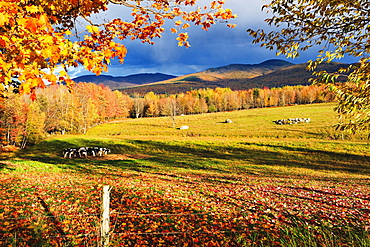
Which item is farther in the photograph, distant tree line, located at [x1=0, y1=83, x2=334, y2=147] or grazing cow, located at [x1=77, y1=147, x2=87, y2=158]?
distant tree line, located at [x1=0, y1=83, x2=334, y2=147]

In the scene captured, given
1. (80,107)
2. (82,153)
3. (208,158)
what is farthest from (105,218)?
(80,107)

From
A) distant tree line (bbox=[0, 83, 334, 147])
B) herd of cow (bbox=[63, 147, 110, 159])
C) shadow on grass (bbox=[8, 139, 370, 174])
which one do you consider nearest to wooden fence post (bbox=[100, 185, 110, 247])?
distant tree line (bbox=[0, 83, 334, 147])

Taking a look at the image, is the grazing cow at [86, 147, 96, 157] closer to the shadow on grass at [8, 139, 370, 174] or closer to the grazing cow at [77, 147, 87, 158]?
the grazing cow at [77, 147, 87, 158]

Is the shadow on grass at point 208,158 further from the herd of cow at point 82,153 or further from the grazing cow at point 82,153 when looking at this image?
the grazing cow at point 82,153

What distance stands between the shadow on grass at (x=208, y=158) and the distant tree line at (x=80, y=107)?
306 inches

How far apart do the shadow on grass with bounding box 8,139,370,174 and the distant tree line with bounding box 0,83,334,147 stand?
7778 millimetres

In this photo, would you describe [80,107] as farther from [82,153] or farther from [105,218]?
[105,218]

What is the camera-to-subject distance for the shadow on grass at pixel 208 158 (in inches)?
728

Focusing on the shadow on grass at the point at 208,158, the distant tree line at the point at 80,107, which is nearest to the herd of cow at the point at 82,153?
the shadow on grass at the point at 208,158

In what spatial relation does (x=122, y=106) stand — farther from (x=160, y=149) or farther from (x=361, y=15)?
(x=361, y=15)

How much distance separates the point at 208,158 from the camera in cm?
2355

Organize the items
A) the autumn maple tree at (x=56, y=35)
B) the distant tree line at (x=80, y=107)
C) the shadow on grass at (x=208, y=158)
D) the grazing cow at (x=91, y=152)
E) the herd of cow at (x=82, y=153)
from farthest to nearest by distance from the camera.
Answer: the distant tree line at (x=80, y=107), the grazing cow at (x=91, y=152), the herd of cow at (x=82, y=153), the shadow on grass at (x=208, y=158), the autumn maple tree at (x=56, y=35)

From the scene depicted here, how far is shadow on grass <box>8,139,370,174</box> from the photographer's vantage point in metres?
18.5

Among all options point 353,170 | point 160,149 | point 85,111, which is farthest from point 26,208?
point 85,111
